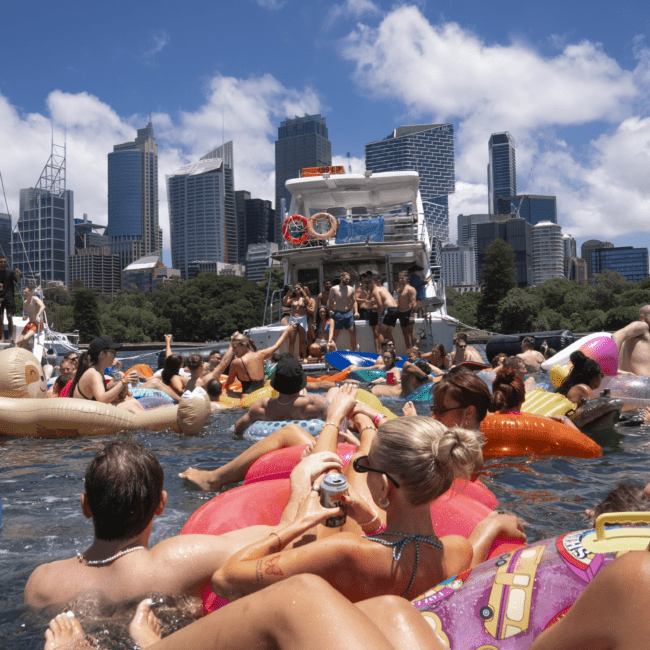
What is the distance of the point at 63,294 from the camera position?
310ft

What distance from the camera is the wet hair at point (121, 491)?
2.09 meters

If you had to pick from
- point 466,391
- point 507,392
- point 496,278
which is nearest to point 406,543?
point 466,391

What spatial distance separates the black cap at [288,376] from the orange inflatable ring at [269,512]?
2.45m

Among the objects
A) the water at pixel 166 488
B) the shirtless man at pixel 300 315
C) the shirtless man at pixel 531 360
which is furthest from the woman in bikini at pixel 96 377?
the shirtless man at pixel 531 360

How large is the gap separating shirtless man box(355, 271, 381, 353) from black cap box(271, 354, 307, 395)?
6.88 meters

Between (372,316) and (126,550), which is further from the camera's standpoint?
(372,316)

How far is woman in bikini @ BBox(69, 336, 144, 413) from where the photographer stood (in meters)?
6.78

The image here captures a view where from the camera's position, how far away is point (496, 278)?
185ft

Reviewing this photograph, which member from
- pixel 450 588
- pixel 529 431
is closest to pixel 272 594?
pixel 450 588

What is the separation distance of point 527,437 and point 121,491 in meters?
3.75

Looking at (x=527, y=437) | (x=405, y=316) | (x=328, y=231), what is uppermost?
(x=328, y=231)

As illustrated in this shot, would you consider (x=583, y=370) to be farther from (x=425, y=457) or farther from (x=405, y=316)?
(x=405, y=316)

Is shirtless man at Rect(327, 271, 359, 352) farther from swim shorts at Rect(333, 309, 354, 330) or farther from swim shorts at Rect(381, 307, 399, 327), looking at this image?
swim shorts at Rect(381, 307, 399, 327)

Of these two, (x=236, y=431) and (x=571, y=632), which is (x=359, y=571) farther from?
(x=236, y=431)
